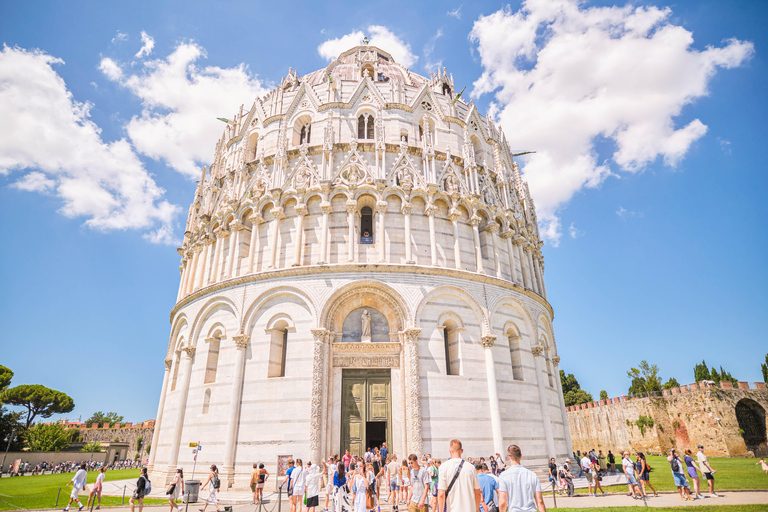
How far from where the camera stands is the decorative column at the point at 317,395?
57.0 ft

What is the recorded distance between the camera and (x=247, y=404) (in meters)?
18.9

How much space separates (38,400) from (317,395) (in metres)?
65.3

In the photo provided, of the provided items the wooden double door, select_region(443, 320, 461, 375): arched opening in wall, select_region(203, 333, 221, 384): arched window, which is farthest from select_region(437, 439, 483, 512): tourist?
select_region(203, 333, 221, 384): arched window

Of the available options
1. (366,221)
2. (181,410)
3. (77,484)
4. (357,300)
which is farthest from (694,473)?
(181,410)

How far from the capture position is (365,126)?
970 inches

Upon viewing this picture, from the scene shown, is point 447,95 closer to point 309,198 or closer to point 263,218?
point 309,198

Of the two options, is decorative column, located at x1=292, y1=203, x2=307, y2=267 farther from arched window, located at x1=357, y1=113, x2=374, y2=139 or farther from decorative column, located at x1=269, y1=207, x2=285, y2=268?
arched window, located at x1=357, y1=113, x2=374, y2=139

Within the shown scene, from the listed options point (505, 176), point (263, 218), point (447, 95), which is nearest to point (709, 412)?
point (505, 176)

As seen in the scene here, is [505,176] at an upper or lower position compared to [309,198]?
upper

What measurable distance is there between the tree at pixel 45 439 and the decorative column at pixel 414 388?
47971 millimetres

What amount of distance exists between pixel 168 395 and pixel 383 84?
2157cm

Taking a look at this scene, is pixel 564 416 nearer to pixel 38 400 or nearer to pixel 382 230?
pixel 382 230

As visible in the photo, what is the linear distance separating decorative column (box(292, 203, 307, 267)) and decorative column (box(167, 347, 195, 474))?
24.3ft

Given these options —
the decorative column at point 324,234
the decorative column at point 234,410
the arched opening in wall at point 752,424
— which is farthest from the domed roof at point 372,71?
the arched opening in wall at point 752,424
